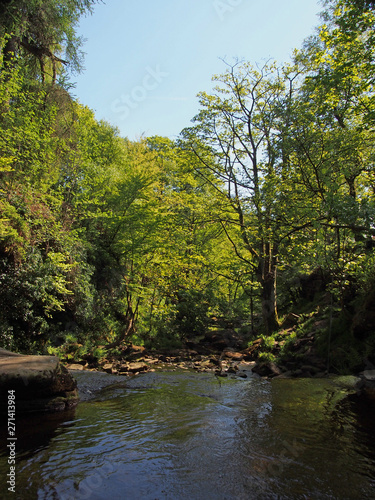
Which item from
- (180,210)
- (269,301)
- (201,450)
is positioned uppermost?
(180,210)

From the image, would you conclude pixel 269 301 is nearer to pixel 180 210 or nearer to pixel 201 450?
pixel 180 210

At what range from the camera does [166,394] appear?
7.20 metres

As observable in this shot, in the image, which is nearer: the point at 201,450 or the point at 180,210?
the point at 201,450

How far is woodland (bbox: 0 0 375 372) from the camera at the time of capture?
7.72 metres

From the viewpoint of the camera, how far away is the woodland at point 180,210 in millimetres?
7723

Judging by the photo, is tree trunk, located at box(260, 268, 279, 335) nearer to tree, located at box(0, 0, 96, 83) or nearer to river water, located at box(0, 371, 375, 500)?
river water, located at box(0, 371, 375, 500)

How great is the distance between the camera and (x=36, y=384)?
5.41 metres

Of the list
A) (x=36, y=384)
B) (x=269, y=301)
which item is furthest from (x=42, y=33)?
(x=269, y=301)

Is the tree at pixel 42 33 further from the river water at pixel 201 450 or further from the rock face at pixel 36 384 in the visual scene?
the river water at pixel 201 450

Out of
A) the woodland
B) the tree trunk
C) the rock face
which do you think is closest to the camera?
the rock face

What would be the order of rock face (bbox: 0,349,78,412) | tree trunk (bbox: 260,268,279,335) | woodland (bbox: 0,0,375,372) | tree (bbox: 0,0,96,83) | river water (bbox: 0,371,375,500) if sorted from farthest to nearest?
tree trunk (bbox: 260,268,279,335), tree (bbox: 0,0,96,83), woodland (bbox: 0,0,375,372), rock face (bbox: 0,349,78,412), river water (bbox: 0,371,375,500)

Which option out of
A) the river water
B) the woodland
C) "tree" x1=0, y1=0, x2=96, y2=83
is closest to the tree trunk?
the woodland

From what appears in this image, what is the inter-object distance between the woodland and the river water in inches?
141

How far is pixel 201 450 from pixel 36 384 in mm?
3311
